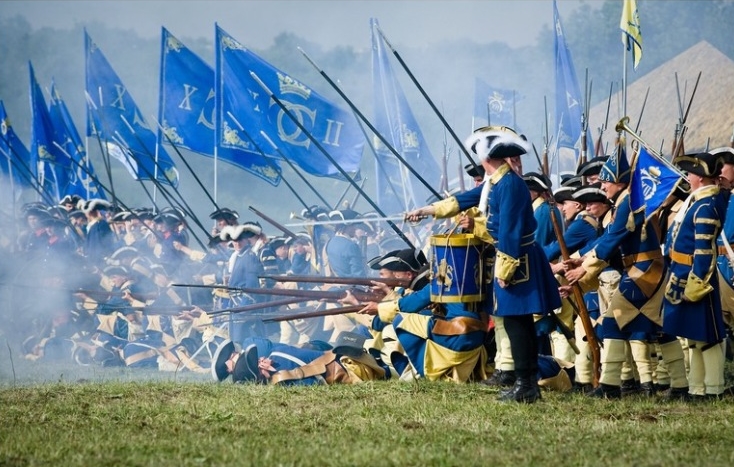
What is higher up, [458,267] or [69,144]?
[69,144]

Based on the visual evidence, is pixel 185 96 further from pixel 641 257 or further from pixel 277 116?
pixel 641 257

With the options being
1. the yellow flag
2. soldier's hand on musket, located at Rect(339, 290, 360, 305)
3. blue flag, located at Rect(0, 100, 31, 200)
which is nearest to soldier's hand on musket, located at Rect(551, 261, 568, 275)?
soldier's hand on musket, located at Rect(339, 290, 360, 305)

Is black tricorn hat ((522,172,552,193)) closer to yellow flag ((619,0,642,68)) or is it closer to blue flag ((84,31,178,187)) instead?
yellow flag ((619,0,642,68))

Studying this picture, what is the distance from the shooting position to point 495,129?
7.53 meters

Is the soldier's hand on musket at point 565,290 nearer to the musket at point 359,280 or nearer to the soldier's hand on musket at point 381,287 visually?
the musket at point 359,280

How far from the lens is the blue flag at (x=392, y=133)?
59.3ft

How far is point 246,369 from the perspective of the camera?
8.92 metres

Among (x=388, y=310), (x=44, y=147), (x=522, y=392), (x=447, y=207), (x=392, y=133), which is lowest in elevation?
(x=522, y=392)

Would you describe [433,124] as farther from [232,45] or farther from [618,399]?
[618,399]

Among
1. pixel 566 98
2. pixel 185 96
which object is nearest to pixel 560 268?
pixel 566 98

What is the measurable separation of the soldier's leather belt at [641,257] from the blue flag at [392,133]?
32.6ft

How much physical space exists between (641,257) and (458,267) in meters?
1.34

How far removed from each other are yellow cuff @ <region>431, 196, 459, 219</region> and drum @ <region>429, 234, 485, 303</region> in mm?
447

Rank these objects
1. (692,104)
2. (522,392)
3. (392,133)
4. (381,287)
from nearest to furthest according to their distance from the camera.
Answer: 1. (522,392)
2. (381,287)
3. (392,133)
4. (692,104)
